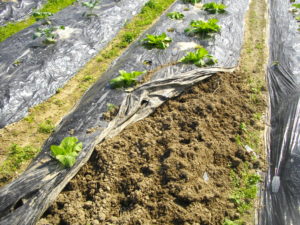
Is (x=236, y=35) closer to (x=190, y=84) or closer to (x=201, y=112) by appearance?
(x=190, y=84)

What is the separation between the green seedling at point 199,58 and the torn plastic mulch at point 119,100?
17cm

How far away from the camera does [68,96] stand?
21.2 ft

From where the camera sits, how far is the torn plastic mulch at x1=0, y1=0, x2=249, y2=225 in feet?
12.4

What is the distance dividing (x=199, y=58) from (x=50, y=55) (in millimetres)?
3812

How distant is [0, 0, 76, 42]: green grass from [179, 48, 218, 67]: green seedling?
5.73 meters

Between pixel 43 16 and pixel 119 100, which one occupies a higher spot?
pixel 43 16

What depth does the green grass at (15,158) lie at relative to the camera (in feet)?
15.7

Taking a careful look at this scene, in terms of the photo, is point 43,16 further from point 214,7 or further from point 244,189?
point 244,189

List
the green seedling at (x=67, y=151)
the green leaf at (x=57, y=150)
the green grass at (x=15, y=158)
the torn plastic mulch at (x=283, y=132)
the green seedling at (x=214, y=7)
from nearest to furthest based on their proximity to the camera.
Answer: the torn plastic mulch at (x=283, y=132), the green seedling at (x=67, y=151), the green leaf at (x=57, y=150), the green grass at (x=15, y=158), the green seedling at (x=214, y=7)

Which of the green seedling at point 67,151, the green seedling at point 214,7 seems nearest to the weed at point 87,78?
the green seedling at point 67,151

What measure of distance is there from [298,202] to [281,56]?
466 centimetres

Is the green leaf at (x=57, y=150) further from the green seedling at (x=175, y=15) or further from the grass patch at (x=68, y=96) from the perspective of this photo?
the green seedling at (x=175, y=15)

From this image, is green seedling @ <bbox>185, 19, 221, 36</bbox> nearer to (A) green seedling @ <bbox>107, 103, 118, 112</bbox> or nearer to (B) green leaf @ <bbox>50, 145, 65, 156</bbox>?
(A) green seedling @ <bbox>107, 103, 118, 112</bbox>

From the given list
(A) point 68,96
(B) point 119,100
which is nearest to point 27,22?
(A) point 68,96
